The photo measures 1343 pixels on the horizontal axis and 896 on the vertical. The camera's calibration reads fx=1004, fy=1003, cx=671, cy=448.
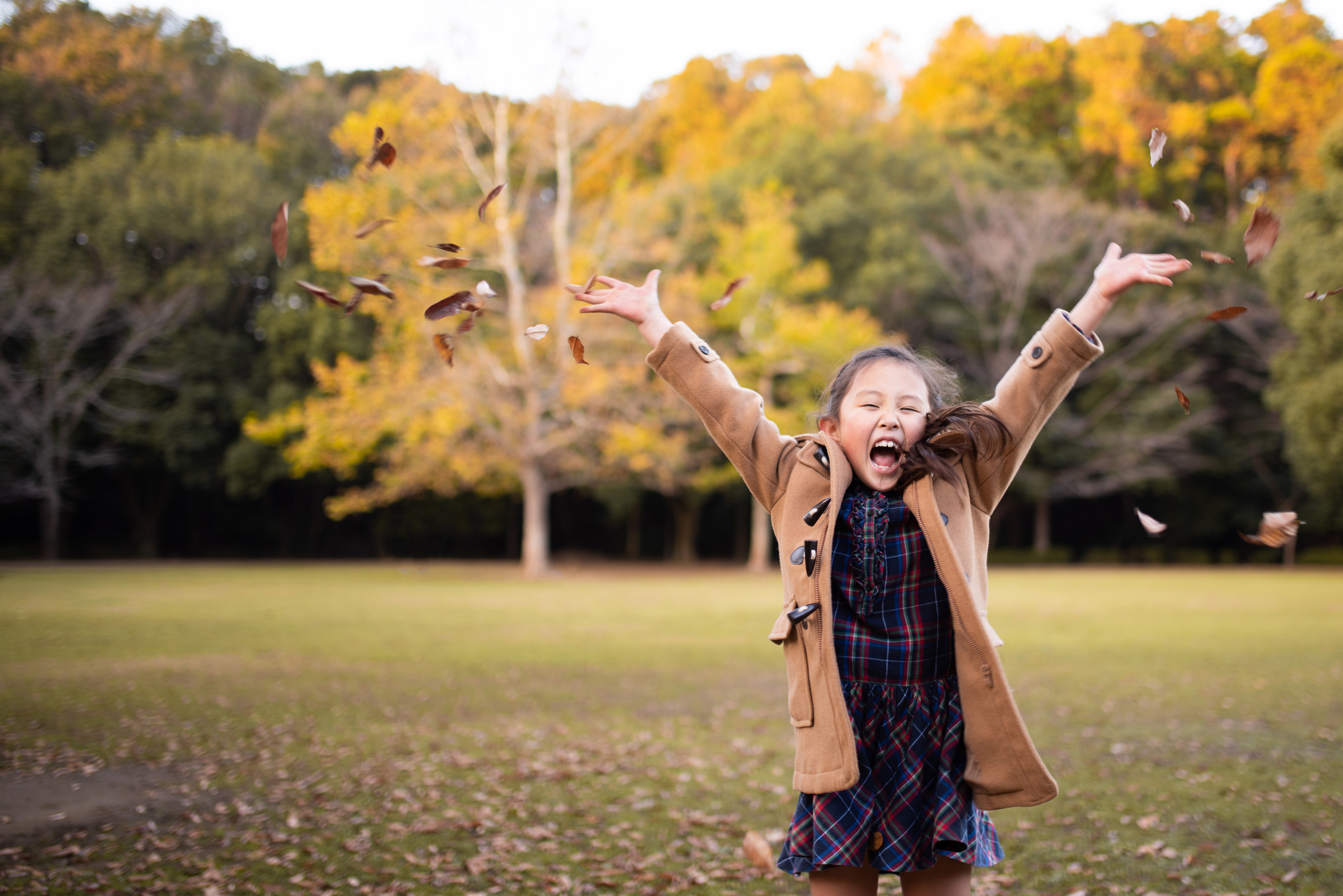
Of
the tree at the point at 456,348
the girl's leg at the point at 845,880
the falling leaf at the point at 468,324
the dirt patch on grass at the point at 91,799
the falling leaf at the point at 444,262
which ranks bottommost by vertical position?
the dirt patch on grass at the point at 91,799

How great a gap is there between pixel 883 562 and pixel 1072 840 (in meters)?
2.71

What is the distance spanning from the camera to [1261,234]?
111 inches

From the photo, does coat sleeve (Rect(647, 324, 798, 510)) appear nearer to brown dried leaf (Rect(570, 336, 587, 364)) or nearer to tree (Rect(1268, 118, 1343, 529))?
Answer: brown dried leaf (Rect(570, 336, 587, 364))

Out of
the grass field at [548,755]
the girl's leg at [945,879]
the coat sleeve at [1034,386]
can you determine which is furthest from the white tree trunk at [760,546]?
the girl's leg at [945,879]

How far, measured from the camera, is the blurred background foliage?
72.9 feet

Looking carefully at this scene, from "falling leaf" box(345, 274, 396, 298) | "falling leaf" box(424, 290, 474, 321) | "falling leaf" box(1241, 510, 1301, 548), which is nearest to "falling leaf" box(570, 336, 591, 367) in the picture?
"falling leaf" box(424, 290, 474, 321)

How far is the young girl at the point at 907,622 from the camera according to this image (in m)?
2.32

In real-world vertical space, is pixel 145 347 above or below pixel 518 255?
below

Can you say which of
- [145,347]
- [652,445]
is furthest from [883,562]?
[145,347]

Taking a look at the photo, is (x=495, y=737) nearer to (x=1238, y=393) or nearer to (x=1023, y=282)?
(x=1023, y=282)

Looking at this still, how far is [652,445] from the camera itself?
21781 mm

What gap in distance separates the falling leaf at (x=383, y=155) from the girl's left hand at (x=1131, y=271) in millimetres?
2062

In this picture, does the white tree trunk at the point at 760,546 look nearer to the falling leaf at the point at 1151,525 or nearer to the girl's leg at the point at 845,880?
the falling leaf at the point at 1151,525

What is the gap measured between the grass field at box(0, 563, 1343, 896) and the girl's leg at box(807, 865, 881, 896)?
155 cm
